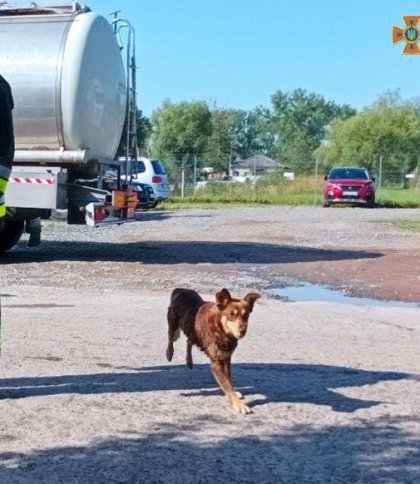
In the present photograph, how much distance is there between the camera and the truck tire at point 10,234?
48.4ft

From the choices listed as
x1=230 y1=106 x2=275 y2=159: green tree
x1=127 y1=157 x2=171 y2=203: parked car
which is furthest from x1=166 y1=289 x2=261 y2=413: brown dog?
x1=230 y1=106 x2=275 y2=159: green tree

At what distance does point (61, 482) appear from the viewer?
402cm

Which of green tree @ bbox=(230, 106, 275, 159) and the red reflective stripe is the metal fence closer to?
the red reflective stripe

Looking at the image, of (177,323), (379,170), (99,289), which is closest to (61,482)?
(177,323)

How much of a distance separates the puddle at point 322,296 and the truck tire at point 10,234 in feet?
17.5

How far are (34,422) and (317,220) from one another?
21.0 meters

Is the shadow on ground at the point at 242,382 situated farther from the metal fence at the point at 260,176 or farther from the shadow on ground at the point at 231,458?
the metal fence at the point at 260,176

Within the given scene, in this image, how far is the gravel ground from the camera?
4.33 m

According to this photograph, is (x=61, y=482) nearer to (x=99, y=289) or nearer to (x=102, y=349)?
(x=102, y=349)

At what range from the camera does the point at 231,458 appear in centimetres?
439

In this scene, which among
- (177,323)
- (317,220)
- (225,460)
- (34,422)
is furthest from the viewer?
(317,220)

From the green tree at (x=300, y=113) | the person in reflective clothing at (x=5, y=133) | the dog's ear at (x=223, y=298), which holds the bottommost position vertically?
the dog's ear at (x=223, y=298)

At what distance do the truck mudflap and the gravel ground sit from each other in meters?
0.77

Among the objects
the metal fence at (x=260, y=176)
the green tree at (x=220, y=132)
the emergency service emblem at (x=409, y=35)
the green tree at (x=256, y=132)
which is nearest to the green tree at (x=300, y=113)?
the green tree at (x=256, y=132)
